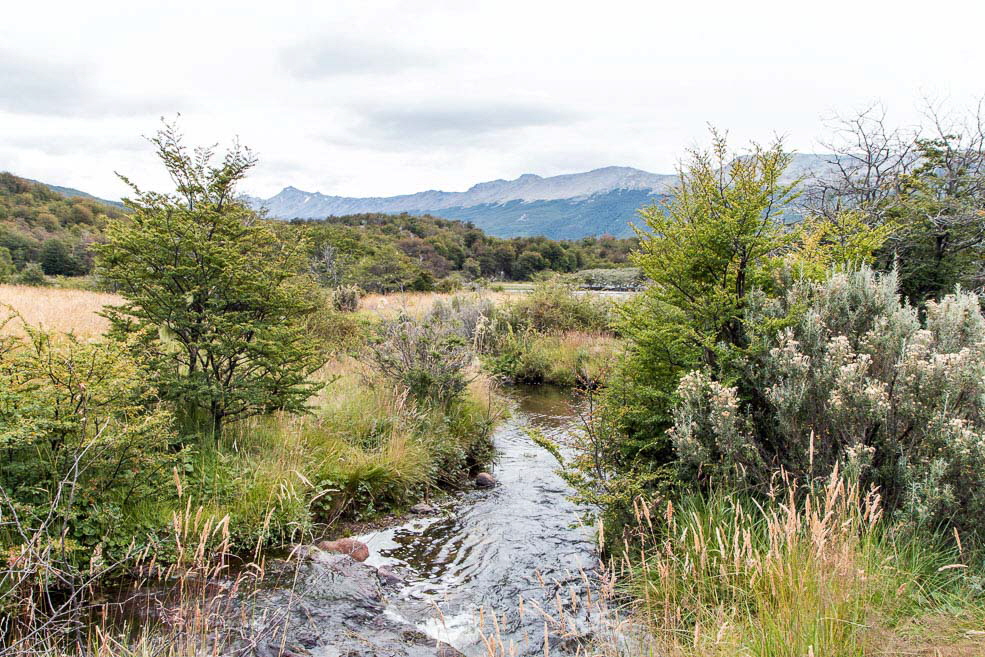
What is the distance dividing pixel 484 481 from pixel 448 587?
258cm

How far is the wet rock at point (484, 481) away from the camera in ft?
24.3

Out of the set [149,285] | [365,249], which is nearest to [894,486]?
[149,285]

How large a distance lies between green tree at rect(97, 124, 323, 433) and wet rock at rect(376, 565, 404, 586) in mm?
2179

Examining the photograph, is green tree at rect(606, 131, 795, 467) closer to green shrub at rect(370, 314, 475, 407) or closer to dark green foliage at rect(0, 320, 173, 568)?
green shrub at rect(370, 314, 475, 407)

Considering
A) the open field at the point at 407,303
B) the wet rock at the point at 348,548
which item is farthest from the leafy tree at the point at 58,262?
the wet rock at the point at 348,548

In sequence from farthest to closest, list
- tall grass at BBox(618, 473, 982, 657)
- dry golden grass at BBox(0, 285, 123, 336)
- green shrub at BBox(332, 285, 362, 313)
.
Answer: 1. green shrub at BBox(332, 285, 362, 313)
2. dry golden grass at BBox(0, 285, 123, 336)
3. tall grass at BBox(618, 473, 982, 657)

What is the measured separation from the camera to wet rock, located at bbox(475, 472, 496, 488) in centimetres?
741

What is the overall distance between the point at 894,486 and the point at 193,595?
5113 mm

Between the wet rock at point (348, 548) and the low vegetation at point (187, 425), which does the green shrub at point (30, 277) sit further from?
the wet rock at point (348, 548)

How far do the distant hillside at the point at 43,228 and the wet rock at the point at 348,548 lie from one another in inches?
1174

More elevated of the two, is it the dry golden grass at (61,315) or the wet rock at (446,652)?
the dry golden grass at (61,315)

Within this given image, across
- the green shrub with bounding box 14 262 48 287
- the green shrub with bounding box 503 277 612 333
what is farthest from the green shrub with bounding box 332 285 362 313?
the green shrub with bounding box 14 262 48 287

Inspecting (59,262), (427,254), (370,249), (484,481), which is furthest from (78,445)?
(427,254)

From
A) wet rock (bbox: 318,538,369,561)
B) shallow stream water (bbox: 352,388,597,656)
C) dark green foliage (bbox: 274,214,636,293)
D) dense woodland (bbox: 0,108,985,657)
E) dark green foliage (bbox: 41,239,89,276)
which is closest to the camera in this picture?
dense woodland (bbox: 0,108,985,657)
